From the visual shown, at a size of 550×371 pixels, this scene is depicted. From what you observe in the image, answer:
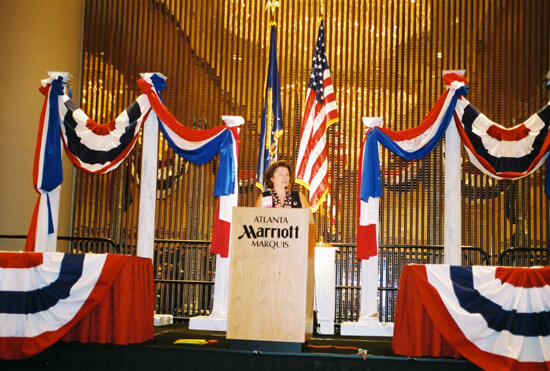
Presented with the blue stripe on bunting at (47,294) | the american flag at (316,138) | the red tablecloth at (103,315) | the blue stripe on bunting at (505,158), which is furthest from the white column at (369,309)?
the blue stripe on bunting at (47,294)

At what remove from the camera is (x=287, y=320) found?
4.22 metres

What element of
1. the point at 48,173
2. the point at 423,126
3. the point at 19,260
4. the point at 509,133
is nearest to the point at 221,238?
the point at 48,173

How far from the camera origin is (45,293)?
15.2 feet

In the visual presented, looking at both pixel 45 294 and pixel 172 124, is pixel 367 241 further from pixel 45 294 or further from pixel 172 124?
pixel 45 294

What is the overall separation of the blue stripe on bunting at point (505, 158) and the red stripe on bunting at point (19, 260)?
440cm

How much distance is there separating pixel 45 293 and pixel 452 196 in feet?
13.6

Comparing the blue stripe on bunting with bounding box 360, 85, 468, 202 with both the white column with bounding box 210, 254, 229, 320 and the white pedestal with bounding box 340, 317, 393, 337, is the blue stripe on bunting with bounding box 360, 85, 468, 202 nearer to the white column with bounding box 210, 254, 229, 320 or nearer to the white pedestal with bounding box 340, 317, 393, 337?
the white pedestal with bounding box 340, 317, 393, 337

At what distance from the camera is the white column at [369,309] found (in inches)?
238

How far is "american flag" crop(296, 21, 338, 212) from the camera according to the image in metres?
6.75

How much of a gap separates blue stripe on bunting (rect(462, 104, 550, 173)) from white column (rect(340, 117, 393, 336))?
94 centimetres

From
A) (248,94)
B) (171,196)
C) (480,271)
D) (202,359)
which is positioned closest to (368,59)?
(248,94)

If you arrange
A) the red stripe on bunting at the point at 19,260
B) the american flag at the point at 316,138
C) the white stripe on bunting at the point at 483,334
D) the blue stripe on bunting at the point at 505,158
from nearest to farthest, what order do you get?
the white stripe on bunting at the point at 483,334 < the red stripe on bunting at the point at 19,260 < the blue stripe on bunting at the point at 505,158 < the american flag at the point at 316,138

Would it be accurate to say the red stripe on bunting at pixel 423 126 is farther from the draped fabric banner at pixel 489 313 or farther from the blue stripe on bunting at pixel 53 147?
the blue stripe on bunting at pixel 53 147

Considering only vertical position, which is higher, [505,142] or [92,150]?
[505,142]
